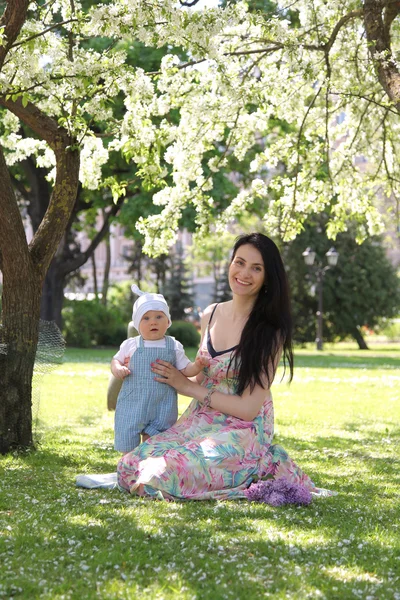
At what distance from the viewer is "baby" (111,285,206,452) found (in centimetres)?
681

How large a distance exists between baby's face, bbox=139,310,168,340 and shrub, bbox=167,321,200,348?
28.5 meters

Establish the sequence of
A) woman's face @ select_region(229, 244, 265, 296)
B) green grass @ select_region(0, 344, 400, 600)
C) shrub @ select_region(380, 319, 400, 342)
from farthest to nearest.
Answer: shrub @ select_region(380, 319, 400, 342), woman's face @ select_region(229, 244, 265, 296), green grass @ select_region(0, 344, 400, 600)

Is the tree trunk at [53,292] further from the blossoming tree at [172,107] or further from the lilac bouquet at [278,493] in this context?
the lilac bouquet at [278,493]

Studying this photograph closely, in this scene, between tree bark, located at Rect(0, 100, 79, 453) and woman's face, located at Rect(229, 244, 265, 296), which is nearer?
woman's face, located at Rect(229, 244, 265, 296)

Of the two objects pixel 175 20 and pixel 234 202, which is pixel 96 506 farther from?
pixel 234 202

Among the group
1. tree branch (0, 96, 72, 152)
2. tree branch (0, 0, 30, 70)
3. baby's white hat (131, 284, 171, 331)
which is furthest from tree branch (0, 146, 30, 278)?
baby's white hat (131, 284, 171, 331)

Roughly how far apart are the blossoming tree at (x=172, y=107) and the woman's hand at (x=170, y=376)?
1.96 m

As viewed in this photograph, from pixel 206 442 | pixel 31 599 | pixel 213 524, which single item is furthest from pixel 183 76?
pixel 31 599

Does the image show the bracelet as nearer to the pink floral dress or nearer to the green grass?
the pink floral dress

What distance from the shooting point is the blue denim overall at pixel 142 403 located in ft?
22.4

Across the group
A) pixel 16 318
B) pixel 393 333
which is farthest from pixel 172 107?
pixel 393 333

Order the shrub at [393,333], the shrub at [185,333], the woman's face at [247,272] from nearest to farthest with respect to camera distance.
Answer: the woman's face at [247,272]
the shrub at [185,333]
the shrub at [393,333]

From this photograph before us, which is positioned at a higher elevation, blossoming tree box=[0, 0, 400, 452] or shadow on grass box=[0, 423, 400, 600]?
blossoming tree box=[0, 0, 400, 452]

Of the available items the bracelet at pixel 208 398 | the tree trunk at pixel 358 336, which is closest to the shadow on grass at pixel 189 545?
the bracelet at pixel 208 398
